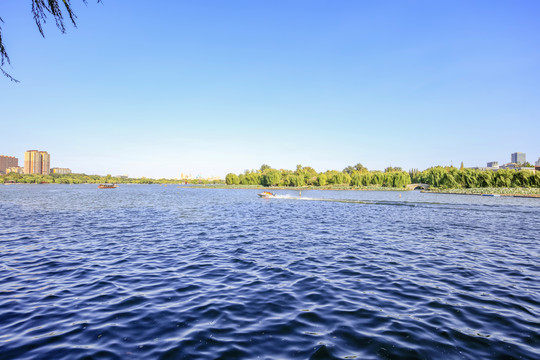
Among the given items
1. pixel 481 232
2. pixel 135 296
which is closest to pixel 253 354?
pixel 135 296

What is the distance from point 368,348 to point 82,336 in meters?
8.24

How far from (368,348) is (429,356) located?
59.5 inches

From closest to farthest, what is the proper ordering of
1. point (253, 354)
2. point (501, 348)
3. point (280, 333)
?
point (253, 354) < point (501, 348) < point (280, 333)

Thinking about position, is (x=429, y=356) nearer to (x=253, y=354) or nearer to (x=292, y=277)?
(x=253, y=354)

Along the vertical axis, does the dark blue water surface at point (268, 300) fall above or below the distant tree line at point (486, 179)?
below

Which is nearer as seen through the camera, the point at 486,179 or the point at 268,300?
the point at 268,300

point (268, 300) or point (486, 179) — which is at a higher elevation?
point (486, 179)

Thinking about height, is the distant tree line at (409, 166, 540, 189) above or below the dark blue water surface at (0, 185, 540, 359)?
above

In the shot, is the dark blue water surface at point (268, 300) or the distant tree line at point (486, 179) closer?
the dark blue water surface at point (268, 300)

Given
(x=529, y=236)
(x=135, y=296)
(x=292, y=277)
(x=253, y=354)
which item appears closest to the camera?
(x=253, y=354)

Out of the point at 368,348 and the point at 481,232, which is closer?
the point at 368,348

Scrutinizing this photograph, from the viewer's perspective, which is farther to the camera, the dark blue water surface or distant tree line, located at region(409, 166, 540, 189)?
distant tree line, located at region(409, 166, 540, 189)

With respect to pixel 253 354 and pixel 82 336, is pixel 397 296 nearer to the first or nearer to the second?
pixel 253 354

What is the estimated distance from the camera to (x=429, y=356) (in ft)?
24.3
